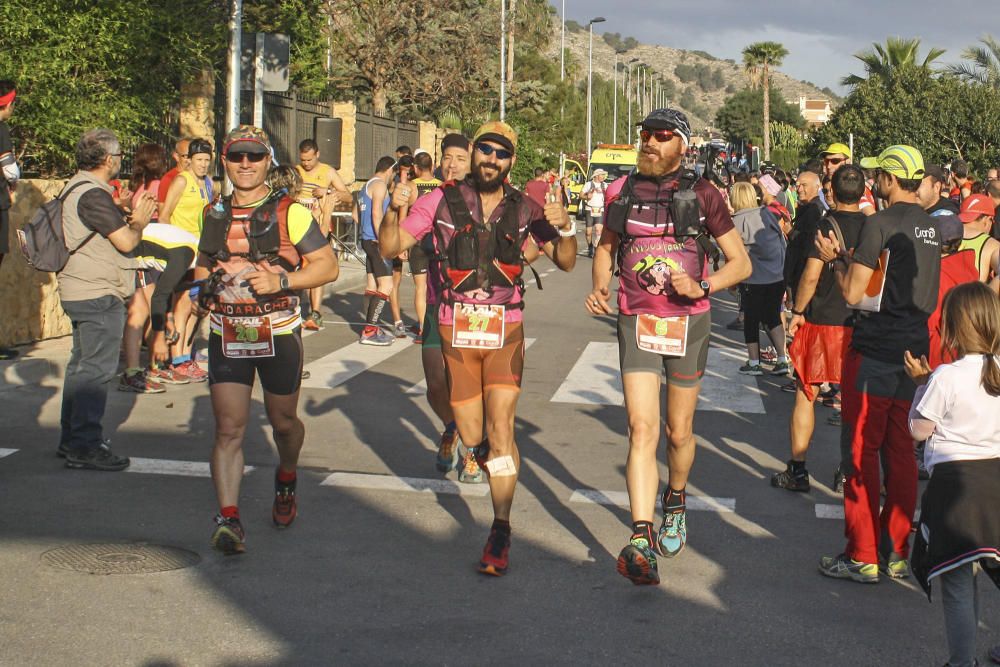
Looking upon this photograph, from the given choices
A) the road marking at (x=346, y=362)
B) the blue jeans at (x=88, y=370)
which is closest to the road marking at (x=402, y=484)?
the blue jeans at (x=88, y=370)

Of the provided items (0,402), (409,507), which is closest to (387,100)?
(0,402)

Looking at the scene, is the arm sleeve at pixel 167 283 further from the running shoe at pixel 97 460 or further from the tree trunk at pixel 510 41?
the tree trunk at pixel 510 41

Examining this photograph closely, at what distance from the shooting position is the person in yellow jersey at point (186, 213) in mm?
10820

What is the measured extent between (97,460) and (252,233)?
2375 millimetres

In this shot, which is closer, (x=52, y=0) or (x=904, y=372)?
(x=904, y=372)

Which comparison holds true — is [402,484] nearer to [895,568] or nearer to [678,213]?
[678,213]

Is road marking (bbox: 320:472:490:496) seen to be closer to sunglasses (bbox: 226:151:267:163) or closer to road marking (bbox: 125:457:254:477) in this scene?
road marking (bbox: 125:457:254:477)

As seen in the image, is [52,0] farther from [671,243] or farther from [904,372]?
[904,372]

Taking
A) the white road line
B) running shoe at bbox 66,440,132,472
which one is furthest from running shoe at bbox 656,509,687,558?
the white road line

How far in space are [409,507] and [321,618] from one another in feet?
6.26

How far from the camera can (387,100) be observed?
42.9m

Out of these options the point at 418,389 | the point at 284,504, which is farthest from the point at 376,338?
the point at 284,504

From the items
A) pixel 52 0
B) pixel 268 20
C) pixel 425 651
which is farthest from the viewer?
pixel 268 20

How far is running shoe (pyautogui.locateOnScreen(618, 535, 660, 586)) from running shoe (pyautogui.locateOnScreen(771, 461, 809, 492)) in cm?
222
